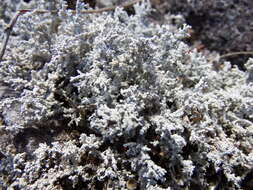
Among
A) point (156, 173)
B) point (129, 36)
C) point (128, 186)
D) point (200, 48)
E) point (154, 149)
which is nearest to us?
point (156, 173)

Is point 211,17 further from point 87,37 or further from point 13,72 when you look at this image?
point 13,72

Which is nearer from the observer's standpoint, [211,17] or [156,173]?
[156,173]

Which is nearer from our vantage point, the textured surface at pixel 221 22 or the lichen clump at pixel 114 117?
the lichen clump at pixel 114 117

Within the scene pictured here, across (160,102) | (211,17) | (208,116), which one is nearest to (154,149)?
(160,102)

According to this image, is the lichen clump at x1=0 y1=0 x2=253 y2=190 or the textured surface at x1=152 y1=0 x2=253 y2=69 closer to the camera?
the lichen clump at x1=0 y1=0 x2=253 y2=190

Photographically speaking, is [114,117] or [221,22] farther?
[221,22]

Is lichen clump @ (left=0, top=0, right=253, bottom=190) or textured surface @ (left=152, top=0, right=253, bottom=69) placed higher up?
textured surface @ (left=152, top=0, right=253, bottom=69)

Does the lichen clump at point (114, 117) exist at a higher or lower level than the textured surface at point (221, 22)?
lower

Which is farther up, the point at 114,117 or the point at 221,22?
the point at 221,22
